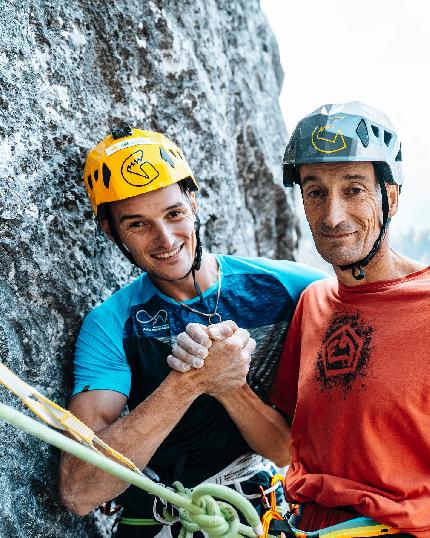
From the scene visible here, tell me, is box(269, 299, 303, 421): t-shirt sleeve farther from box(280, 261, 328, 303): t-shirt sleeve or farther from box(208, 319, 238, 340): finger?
box(208, 319, 238, 340): finger

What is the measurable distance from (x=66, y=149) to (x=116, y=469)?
88.3 inches

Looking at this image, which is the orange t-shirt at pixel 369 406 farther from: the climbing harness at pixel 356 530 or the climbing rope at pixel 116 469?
the climbing rope at pixel 116 469

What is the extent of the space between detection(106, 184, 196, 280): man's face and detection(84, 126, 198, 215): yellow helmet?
3.2 inches

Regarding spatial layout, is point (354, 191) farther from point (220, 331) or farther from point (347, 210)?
point (220, 331)

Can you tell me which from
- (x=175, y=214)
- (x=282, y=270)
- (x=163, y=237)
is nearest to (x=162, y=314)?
(x=163, y=237)

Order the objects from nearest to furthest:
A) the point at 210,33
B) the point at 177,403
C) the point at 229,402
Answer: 1. the point at 177,403
2. the point at 229,402
3. the point at 210,33

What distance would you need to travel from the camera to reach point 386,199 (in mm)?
2744

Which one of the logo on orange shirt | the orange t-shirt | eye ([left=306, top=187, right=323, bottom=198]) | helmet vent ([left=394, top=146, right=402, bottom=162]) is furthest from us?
helmet vent ([left=394, top=146, right=402, bottom=162])

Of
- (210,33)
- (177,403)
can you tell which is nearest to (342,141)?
(177,403)

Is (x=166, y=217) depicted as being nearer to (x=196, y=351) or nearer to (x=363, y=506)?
(x=196, y=351)

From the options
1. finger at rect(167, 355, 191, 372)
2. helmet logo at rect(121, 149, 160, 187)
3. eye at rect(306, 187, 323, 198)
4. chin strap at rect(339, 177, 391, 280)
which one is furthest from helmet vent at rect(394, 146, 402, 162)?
finger at rect(167, 355, 191, 372)

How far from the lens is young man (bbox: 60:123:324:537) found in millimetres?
3117

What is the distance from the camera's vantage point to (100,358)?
10.4 ft

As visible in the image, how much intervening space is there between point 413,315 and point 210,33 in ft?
13.0
